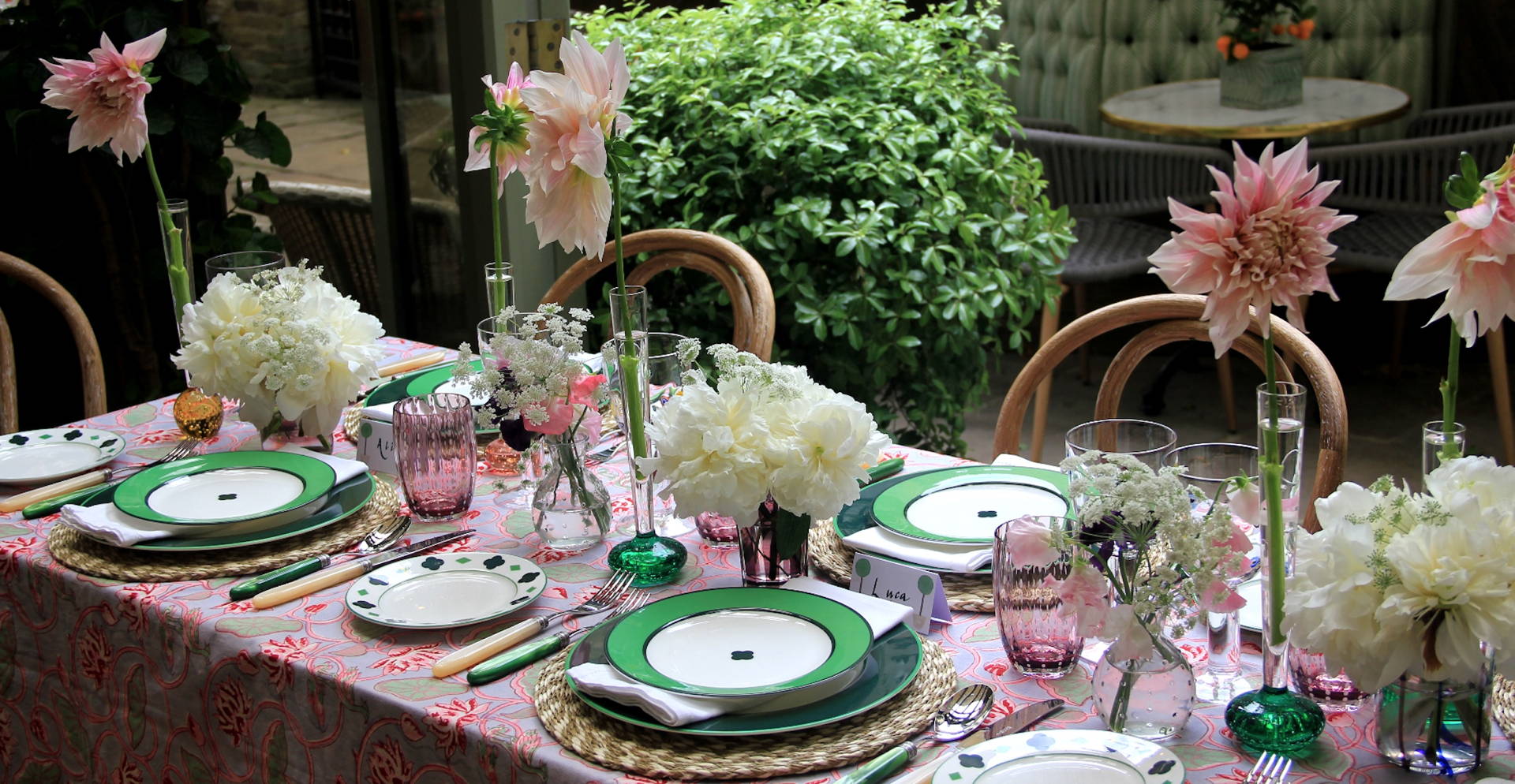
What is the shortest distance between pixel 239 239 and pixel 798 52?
1259 mm

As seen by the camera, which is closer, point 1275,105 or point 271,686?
point 271,686

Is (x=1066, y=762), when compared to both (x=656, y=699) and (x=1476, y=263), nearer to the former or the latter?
(x=656, y=699)

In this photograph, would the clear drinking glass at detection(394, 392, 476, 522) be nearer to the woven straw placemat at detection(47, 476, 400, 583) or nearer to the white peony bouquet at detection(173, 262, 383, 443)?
the woven straw placemat at detection(47, 476, 400, 583)

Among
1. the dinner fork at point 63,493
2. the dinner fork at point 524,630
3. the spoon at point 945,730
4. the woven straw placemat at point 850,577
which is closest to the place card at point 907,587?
the woven straw placemat at point 850,577

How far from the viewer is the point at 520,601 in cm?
133

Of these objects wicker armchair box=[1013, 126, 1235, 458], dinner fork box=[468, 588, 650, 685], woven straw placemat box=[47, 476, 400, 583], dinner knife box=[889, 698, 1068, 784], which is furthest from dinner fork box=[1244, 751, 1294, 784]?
wicker armchair box=[1013, 126, 1235, 458]

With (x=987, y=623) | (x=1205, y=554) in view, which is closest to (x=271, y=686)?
(x=987, y=623)

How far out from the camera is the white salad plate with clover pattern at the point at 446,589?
132cm

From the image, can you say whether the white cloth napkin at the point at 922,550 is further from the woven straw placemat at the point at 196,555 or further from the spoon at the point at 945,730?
the woven straw placemat at the point at 196,555

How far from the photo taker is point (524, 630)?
1278 mm

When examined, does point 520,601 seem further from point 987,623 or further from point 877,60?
point 877,60

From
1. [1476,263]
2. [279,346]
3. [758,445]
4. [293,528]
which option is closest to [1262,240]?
[1476,263]

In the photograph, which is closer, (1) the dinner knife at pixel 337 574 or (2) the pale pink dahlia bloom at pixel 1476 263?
(2) the pale pink dahlia bloom at pixel 1476 263

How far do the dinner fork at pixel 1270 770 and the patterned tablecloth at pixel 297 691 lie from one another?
0.01 m
